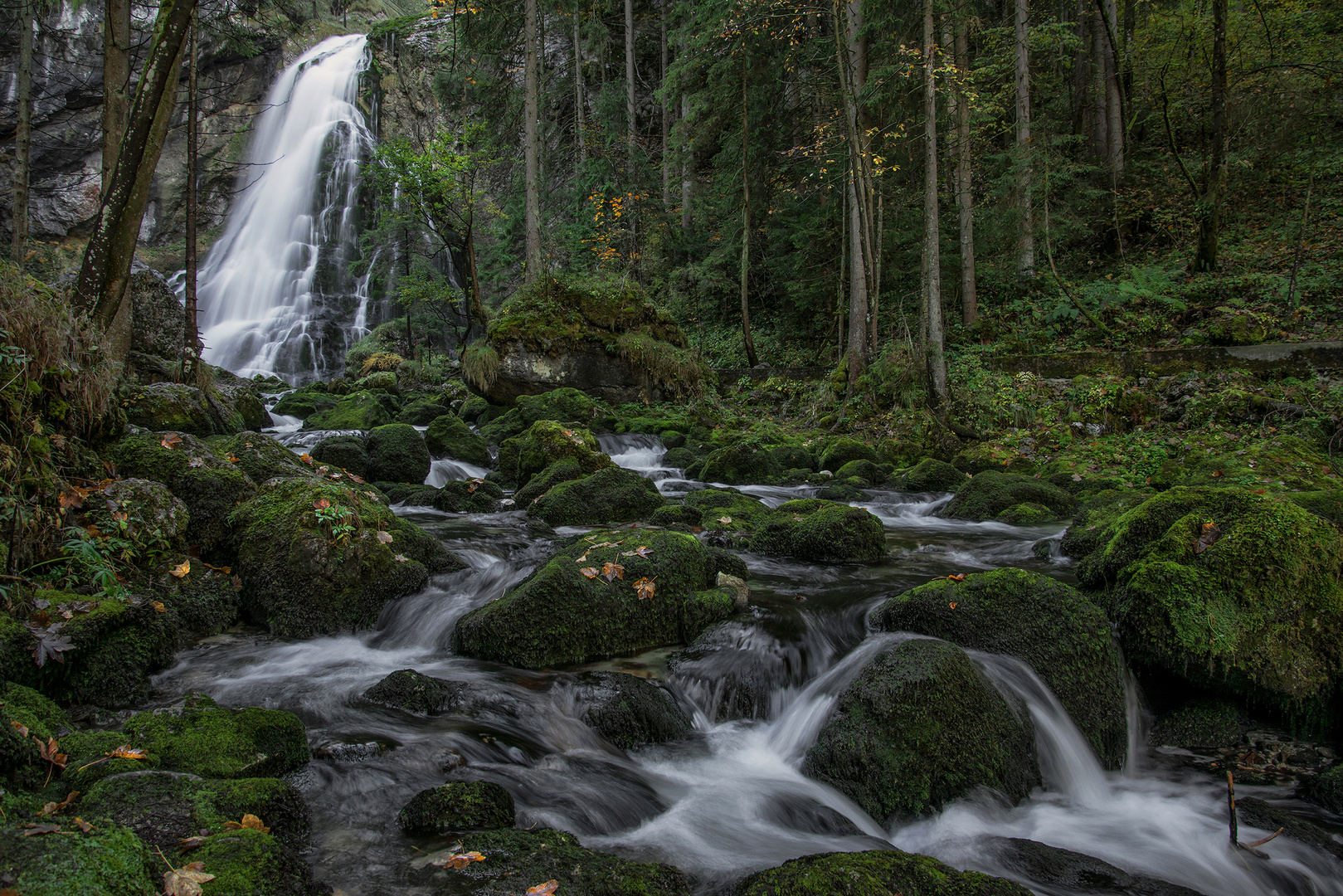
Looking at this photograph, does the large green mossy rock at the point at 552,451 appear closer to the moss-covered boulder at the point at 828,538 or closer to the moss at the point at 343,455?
the moss at the point at 343,455

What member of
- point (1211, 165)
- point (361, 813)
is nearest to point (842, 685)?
point (361, 813)

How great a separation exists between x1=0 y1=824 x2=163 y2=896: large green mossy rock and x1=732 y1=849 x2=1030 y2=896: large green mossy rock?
6.65 ft

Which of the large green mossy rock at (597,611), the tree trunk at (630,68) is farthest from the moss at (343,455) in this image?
the tree trunk at (630,68)

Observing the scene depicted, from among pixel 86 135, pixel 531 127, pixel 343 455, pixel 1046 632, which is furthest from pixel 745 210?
pixel 86 135

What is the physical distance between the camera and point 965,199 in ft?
53.3

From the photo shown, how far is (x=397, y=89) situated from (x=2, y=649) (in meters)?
41.9

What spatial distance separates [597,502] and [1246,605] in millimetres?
6404

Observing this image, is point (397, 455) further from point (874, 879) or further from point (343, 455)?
point (874, 879)

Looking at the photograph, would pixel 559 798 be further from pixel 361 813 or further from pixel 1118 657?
pixel 1118 657

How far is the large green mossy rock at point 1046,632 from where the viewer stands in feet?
14.1

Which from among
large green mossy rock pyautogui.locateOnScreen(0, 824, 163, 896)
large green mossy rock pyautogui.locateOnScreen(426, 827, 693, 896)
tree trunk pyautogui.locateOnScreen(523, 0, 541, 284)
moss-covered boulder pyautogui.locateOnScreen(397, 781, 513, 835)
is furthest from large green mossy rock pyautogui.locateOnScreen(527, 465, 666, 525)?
tree trunk pyautogui.locateOnScreen(523, 0, 541, 284)

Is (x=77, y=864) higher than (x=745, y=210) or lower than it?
lower

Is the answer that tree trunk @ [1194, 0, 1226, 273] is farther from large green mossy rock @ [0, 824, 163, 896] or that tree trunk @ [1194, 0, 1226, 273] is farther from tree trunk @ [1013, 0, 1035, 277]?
large green mossy rock @ [0, 824, 163, 896]

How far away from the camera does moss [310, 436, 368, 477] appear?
371 inches
